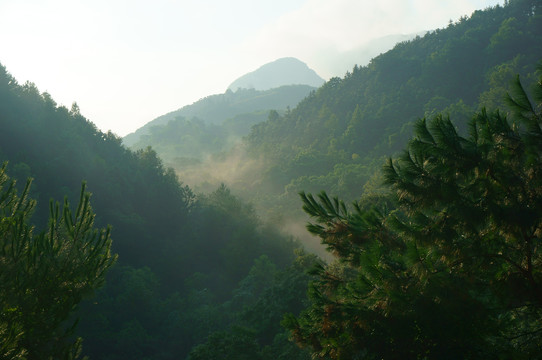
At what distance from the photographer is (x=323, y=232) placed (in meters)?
6.06

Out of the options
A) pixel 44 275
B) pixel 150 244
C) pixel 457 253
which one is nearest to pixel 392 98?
pixel 150 244

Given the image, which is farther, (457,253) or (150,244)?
(150,244)

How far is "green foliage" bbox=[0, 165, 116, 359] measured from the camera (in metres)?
5.99

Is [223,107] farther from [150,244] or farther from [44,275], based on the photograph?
[44,275]

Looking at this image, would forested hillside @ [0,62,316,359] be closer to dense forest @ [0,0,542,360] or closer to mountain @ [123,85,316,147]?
dense forest @ [0,0,542,360]

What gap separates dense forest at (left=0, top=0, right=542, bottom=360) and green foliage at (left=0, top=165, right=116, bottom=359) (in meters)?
0.03

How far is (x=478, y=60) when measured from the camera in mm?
65188

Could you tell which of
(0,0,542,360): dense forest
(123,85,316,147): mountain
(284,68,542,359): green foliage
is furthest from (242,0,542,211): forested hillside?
(123,85,316,147): mountain

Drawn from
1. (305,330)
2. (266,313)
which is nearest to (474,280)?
(305,330)

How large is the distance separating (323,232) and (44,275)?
451cm

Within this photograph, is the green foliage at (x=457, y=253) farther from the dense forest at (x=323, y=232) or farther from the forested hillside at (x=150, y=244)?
the forested hillside at (x=150, y=244)

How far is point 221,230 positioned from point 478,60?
175 ft

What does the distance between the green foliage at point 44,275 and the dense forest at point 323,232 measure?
3 centimetres

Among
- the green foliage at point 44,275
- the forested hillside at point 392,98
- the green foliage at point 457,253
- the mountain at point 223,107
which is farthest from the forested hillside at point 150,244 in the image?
the mountain at point 223,107
